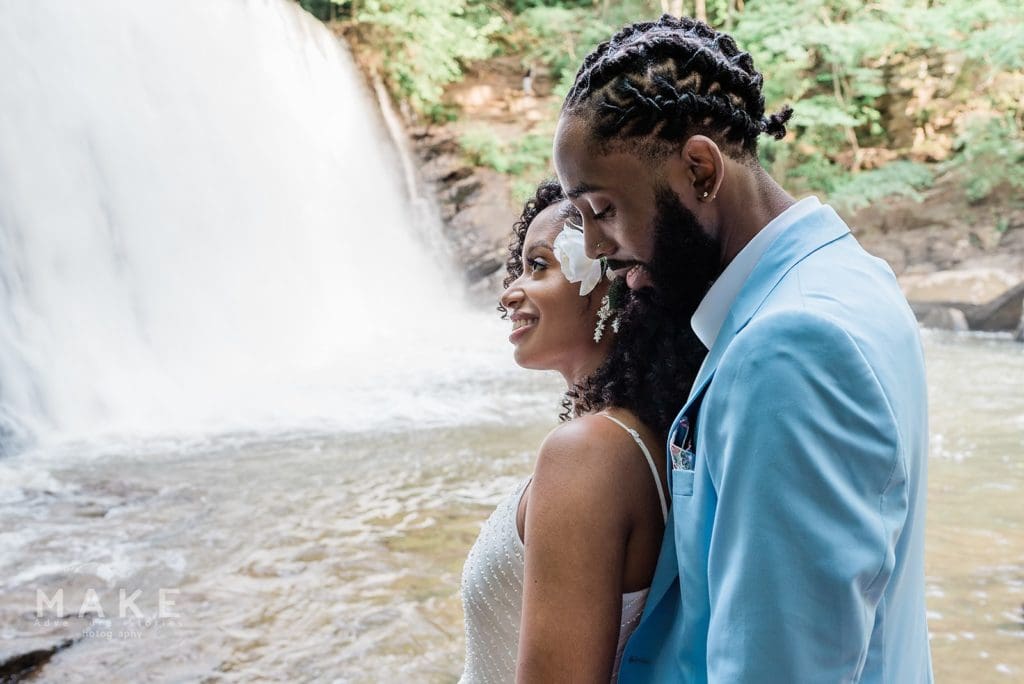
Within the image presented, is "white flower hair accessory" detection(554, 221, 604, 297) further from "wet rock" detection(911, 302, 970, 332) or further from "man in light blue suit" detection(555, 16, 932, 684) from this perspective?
"wet rock" detection(911, 302, 970, 332)

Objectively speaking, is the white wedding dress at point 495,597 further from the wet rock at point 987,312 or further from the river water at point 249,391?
the wet rock at point 987,312

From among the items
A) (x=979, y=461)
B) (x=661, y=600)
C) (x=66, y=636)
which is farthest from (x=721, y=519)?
(x=979, y=461)

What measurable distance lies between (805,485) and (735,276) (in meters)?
0.35

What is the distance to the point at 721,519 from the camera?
0.86 metres

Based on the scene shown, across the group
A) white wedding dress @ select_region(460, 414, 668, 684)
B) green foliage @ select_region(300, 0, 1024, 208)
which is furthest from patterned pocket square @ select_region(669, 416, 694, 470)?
green foliage @ select_region(300, 0, 1024, 208)

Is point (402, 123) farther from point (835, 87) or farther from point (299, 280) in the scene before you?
point (835, 87)

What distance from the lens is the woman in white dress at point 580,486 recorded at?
118cm

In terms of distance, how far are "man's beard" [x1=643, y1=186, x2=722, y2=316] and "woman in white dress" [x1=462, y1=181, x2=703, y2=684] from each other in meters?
0.07

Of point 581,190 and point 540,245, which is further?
point 540,245

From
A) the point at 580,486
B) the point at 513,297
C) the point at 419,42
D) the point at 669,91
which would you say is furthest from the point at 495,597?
the point at 419,42

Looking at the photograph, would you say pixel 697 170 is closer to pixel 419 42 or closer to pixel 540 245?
pixel 540 245

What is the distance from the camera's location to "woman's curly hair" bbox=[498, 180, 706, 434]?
1.30m

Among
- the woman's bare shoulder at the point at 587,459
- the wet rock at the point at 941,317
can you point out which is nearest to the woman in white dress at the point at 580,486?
the woman's bare shoulder at the point at 587,459

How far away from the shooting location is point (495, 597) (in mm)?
1524
